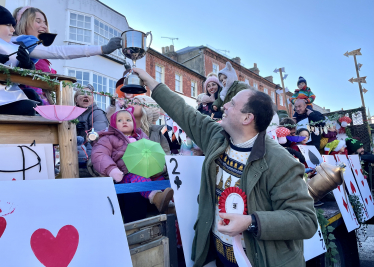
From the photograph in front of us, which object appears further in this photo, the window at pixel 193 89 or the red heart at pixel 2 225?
the window at pixel 193 89

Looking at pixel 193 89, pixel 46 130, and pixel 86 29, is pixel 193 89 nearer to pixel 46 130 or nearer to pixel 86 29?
pixel 86 29

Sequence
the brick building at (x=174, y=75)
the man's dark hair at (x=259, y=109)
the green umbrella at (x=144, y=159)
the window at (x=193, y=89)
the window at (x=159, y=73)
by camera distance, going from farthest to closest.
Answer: the window at (x=193, y=89)
the window at (x=159, y=73)
the brick building at (x=174, y=75)
the green umbrella at (x=144, y=159)
the man's dark hair at (x=259, y=109)

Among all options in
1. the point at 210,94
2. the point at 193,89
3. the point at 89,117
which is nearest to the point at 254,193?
the point at 89,117

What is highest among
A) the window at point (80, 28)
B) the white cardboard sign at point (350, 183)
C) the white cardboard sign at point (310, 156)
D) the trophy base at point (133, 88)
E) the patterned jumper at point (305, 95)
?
the window at point (80, 28)

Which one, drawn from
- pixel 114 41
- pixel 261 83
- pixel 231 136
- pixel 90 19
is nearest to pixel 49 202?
pixel 231 136

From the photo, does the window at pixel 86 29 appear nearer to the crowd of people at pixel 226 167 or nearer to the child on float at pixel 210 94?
the child on float at pixel 210 94

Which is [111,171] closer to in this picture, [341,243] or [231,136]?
[231,136]

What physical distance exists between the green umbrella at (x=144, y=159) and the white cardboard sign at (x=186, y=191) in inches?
9.5

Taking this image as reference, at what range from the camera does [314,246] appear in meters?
2.58

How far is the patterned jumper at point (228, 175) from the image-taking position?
179 cm

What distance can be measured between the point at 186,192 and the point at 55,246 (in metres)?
1.14

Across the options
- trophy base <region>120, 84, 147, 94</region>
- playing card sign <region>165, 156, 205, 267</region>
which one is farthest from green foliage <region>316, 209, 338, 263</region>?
trophy base <region>120, 84, 147, 94</region>

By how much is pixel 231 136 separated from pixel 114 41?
1.48 meters

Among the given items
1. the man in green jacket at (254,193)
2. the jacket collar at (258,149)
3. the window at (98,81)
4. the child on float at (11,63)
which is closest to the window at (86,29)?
the window at (98,81)
